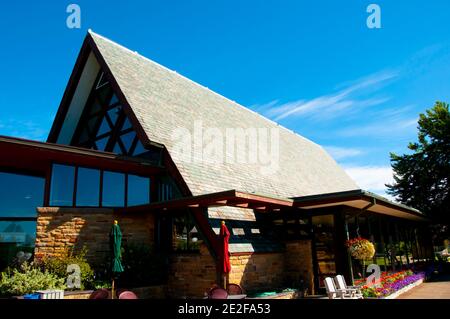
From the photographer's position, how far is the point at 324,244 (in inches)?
480

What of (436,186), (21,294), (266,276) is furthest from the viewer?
(436,186)

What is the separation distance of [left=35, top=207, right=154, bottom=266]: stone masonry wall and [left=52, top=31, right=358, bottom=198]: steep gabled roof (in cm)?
259

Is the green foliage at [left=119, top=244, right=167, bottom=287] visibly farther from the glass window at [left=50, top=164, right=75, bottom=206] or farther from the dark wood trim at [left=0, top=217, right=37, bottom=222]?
the dark wood trim at [left=0, top=217, right=37, bottom=222]

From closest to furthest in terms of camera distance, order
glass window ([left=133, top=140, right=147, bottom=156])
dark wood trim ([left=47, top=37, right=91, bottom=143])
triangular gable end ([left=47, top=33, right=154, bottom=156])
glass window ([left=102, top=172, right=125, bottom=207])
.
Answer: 1. glass window ([left=102, top=172, right=125, bottom=207])
2. glass window ([left=133, top=140, right=147, bottom=156])
3. triangular gable end ([left=47, top=33, right=154, bottom=156])
4. dark wood trim ([left=47, top=37, right=91, bottom=143])

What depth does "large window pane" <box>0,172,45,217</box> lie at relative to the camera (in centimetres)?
1214

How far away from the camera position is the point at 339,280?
31.8 ft

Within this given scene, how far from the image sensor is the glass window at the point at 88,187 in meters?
11.4

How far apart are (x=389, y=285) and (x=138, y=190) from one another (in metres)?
9.02

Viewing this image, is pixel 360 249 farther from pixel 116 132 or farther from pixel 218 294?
pixel 116 132

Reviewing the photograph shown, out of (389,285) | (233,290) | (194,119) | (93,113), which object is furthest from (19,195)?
(389,285)

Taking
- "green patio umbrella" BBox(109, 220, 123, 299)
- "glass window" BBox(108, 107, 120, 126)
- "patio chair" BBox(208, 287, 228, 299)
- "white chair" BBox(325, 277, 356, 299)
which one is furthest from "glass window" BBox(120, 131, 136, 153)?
"white chair" BBox(325, 277, 356, 299)

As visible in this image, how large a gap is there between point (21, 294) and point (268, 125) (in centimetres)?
1821
